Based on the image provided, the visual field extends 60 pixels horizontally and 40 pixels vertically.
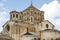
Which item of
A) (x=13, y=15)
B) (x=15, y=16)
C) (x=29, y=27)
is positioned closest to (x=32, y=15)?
(x=29, y=27)

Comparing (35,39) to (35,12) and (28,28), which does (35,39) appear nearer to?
(28,28)

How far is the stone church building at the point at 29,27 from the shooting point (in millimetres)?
46688

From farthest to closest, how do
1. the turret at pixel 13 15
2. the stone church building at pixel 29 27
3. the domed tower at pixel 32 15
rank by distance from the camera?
the domed tower at pixel 32 15 < the turret at pixel 13 15 < the stone church building at pixel 29 27

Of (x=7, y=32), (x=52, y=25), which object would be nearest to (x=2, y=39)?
(x=7, y=32)

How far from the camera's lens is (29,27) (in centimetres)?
4997

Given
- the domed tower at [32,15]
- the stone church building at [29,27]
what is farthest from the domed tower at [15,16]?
the domed tower at [32,15]

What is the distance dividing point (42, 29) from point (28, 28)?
315cm

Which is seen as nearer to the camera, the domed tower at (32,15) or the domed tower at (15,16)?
the domed tower at (15,16)

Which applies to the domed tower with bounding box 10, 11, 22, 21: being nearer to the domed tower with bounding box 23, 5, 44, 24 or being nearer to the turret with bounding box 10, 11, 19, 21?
the turret with bounding box 10, 11, 19, 21

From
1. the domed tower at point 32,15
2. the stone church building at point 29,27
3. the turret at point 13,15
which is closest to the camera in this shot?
the stone church building at point 29,27

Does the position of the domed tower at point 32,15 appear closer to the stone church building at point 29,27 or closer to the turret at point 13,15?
the stone church building at point 29,27

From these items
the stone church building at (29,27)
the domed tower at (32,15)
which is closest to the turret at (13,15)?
the stone church building at (29,27)

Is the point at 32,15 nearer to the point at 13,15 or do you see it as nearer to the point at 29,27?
the point at 29,27

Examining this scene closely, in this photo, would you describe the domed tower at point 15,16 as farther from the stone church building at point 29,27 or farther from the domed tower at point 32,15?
the domed tower at point 32,15
